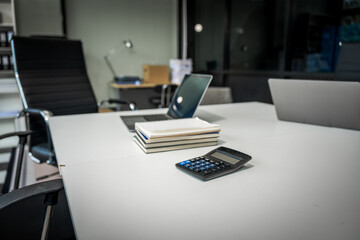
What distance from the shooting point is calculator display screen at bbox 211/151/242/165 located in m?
0.88

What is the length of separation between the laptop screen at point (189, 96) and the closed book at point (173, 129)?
1.04ft

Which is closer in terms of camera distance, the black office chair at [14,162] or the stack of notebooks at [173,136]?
the stack of notebooks at [173,136]

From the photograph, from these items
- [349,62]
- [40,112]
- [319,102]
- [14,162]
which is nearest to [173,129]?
[319,102]

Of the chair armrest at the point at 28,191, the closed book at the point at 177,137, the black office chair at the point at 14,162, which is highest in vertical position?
the closed book at the point at 177,137

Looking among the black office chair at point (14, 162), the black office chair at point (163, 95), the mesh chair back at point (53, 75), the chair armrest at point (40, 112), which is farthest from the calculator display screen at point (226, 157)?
the black office chair at point (163, 95)

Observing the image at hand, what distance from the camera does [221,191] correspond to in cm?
72

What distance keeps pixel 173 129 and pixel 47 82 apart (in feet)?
5.42

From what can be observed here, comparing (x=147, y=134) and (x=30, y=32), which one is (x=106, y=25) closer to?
(x=30, y=32)

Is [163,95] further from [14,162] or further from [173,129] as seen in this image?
[173,129]

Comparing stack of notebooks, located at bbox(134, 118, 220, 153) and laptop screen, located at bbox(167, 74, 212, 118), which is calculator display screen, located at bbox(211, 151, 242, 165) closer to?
stack of notebooks, located at bbox(134, 118, 220, 153)

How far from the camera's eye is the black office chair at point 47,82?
81.8 inches

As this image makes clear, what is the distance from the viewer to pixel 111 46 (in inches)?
181

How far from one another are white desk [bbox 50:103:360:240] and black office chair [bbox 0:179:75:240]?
7 centimetres

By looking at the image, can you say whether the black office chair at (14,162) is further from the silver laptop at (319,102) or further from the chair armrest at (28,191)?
the silver laptop at (319,102)
